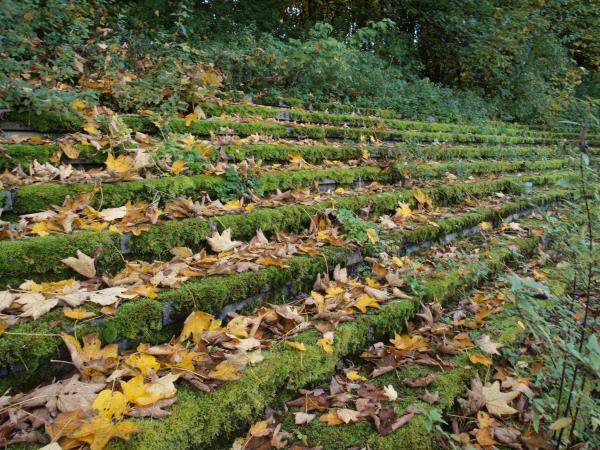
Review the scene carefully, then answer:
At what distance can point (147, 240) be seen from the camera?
2314 millimetres

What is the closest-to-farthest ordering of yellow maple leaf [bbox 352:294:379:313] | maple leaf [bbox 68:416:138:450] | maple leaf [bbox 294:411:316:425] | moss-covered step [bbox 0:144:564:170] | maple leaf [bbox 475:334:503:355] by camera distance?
maple leaf [bbox 68:416:138:450] < maple leaf [bbox 294:411:316:425] < maple leaf [bbox 475:334:503:355] < yellow maple leaf [bbox 352:294:379:313] < moss-covered step [bbox 0:144:564:170]

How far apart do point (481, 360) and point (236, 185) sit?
1949 millimetres

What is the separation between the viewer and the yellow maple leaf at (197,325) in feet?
6.30

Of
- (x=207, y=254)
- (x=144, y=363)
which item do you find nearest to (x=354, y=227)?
(x=207, y=254)

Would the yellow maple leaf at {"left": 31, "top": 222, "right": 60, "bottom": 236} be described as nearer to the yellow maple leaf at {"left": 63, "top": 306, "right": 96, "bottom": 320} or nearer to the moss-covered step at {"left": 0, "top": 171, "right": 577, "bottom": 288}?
the moss-covered step at {"left": 0, "top": 171, "right": 577, "bottom": 288}

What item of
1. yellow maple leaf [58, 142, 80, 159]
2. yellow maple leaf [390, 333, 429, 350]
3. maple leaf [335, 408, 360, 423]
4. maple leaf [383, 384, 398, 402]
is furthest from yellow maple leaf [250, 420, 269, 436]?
yellow maple leaf [58, 142, 80, 159]

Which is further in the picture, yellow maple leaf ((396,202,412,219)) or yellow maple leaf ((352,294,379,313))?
yellow maple leaf ((396,202,412,219))

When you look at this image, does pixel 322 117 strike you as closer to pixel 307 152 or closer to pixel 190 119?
pixel 307 152

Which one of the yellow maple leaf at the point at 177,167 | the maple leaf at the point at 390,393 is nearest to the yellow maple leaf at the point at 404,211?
the yellow maple leaf at the point at 177,167

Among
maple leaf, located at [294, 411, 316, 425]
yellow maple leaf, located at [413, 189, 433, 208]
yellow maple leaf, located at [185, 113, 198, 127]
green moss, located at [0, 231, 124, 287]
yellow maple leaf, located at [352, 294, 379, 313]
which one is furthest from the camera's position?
yellow maple leaf, located at [413, 189, 433, 208]

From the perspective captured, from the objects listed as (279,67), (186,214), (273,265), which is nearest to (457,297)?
(273,265)

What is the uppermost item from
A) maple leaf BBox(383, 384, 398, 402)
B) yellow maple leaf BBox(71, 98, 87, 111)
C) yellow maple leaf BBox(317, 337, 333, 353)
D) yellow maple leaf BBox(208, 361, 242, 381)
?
yellow maple leaf BBox(71, 98, 87, 111)

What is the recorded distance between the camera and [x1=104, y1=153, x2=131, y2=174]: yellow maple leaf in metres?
2.92

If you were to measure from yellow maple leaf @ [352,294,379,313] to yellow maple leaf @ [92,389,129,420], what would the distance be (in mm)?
1280
